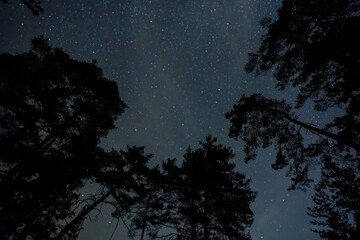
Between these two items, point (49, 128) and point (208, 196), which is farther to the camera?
point (208, 196)

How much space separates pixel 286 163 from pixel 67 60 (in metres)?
10.3

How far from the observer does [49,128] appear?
308 inches

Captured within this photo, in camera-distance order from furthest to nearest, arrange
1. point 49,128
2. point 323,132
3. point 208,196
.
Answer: point 208,196
point 49,128
point 323,132

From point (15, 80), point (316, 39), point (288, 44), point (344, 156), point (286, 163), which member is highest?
point (288, 44)

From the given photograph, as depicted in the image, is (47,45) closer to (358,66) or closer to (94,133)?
(94,133)

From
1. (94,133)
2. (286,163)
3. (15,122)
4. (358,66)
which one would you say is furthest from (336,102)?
(15,122)

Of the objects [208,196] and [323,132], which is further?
[208,196]

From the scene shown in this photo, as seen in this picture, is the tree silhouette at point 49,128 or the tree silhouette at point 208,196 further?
the tree silhouette at point 208,196

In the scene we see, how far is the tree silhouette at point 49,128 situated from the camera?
256 inches

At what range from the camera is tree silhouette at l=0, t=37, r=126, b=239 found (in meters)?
6.50

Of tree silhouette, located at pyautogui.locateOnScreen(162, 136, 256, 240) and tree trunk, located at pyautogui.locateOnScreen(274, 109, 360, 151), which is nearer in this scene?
tree trunk, located at pyautogui.locateOnScreen(274, 109, 360, 151)

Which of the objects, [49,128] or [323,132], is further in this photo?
[49,128]

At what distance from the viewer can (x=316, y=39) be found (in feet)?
21.4

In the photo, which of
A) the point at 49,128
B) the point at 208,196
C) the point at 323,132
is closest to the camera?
the point at 323,132
